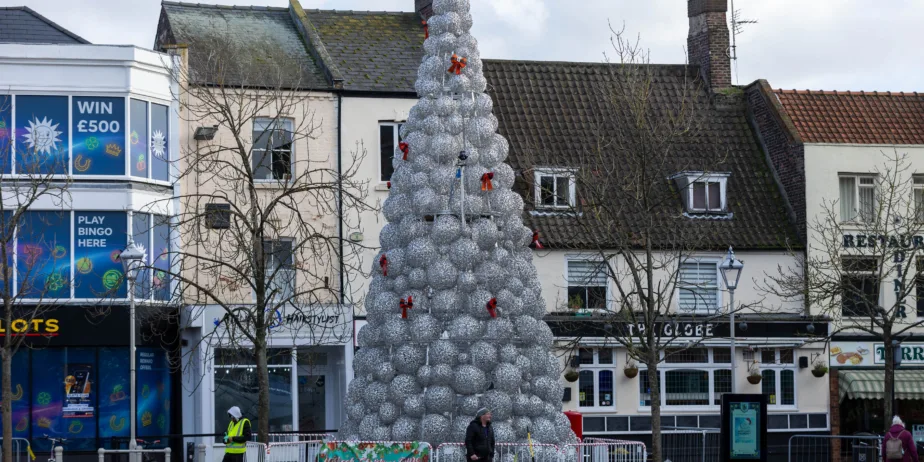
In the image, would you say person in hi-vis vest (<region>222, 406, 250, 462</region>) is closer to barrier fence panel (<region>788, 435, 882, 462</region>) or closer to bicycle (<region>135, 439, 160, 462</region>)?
bicycle (<region>135, 439, 160, 462</region>)

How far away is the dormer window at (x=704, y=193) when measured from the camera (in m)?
35.3

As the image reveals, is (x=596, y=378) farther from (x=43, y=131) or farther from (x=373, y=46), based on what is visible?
(x=43, y=131)

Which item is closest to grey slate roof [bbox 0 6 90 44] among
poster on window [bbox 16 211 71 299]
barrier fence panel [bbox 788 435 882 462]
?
poster on window [bbox 16 211 71 299]

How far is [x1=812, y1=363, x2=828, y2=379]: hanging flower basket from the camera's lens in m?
34.6

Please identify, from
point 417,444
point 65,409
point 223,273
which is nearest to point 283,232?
point 223,273

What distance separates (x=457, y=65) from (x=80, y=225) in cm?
1194

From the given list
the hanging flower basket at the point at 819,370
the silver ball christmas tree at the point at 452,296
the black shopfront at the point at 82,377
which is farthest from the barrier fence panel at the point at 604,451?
the hanging flower basket at the point at 819,370

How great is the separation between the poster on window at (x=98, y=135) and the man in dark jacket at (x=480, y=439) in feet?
45.4

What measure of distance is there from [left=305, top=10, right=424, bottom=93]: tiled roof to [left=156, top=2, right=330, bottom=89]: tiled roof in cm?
64

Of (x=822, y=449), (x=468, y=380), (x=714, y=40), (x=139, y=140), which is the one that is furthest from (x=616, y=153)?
(x=468, y=380)

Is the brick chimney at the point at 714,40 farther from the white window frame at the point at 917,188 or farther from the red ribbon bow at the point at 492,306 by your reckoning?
the red ribbon bow at the point at 492,306

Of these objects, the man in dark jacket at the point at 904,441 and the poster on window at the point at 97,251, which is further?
the poster on window at the point at 97,251

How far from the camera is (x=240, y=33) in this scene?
35.1 metres

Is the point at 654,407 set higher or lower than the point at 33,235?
lower
